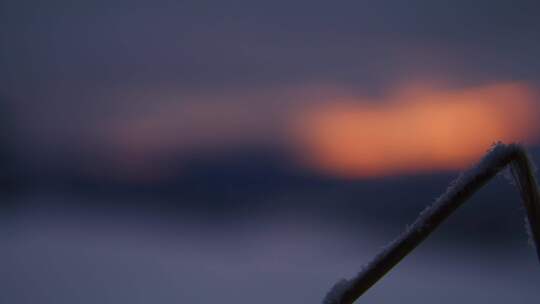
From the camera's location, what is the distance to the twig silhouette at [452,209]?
73 centimetres

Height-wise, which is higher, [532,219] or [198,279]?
[532,219]

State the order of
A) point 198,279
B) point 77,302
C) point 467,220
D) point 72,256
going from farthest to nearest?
1. point 467,220
2. point 72,256
3. point 198,279
4. point 77,302

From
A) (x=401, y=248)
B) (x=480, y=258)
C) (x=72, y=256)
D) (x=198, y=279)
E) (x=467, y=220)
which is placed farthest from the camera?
(x=467, y=220)

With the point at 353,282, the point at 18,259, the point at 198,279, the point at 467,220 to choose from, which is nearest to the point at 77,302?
the point at 198,279

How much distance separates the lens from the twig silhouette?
0.73 metres

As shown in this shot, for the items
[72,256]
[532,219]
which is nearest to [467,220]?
[72,256]

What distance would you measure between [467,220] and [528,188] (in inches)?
340

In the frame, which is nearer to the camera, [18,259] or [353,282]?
[353,282]

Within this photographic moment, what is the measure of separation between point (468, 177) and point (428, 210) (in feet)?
0.27

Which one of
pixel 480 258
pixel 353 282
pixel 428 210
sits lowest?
pixel 480 258

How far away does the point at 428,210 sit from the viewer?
2.44 ft

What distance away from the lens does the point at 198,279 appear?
4938 millimetres

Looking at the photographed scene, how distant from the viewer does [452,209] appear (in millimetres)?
744

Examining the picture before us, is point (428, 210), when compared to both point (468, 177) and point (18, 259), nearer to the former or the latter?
point (468, 177)
